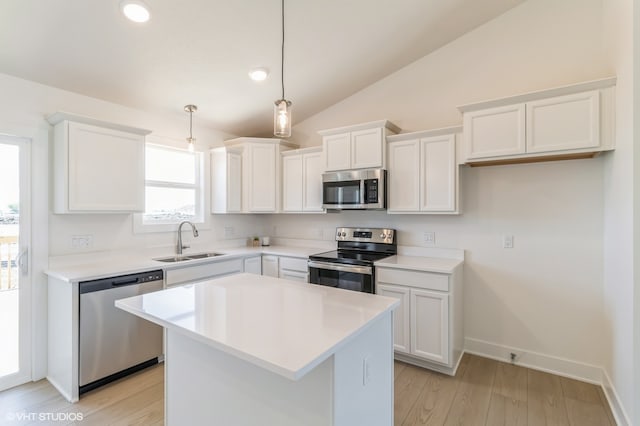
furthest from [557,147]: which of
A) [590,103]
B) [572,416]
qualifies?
[572,416]

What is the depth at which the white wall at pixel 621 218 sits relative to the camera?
1.87 m

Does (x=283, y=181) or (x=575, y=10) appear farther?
(x=283, y=181)

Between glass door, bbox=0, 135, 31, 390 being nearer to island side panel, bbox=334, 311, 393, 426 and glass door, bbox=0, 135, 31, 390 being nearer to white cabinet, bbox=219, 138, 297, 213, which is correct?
white cabinet, bbox=219, 138, 297, 213

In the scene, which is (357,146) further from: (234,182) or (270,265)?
(270,265)

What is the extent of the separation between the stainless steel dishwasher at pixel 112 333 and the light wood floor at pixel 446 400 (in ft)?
0.40

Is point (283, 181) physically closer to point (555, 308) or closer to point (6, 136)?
point (6, 136)

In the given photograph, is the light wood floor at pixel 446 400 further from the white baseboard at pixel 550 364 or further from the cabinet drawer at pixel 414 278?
the cabinet drawer at pixel 414 278

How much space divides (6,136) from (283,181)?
2620 millimetres

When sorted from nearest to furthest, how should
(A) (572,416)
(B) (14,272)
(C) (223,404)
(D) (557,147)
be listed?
(C) (223,404)
(A) (572,416)
(D) (557,147)
(B) (14,272)

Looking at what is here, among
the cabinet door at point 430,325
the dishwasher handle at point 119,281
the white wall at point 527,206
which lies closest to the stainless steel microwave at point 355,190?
the white wall at point 527,206

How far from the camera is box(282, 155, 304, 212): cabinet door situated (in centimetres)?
398

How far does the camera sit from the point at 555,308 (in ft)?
8.93

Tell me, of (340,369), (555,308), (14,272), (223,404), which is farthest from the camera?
(555,308)

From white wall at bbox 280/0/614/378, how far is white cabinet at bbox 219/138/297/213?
1746mm
